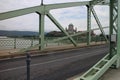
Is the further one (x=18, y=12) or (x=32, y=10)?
(x=32, y=10)

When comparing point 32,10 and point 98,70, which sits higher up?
point 32,10

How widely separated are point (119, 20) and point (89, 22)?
70.0 ft

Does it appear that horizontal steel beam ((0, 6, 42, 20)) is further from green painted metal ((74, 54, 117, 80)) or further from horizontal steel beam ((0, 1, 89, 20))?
green painted metal ((74, 54, 117, 80))

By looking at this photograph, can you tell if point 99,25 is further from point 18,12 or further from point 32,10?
point 18,12

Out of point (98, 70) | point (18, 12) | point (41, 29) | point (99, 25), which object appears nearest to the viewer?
point (98, 70)

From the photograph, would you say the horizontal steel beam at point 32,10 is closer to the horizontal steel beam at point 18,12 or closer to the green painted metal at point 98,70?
the horizontal steel beam at point 18,12

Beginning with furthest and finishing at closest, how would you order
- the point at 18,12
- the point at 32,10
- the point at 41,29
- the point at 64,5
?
the point at 64,5 < the point at 41,29 < the point at 32,10 < the point at 18,12

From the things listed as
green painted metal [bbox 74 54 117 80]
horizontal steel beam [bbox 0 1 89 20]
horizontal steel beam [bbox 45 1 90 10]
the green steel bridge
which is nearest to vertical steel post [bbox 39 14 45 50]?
the green steel bridge

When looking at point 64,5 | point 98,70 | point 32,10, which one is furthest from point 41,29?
point 98,70

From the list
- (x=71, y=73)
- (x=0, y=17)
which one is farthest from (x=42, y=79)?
(x=0, y=17)

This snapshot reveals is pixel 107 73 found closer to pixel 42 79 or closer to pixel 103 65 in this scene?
pixel 103 65

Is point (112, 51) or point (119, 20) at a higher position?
point (119, 20)

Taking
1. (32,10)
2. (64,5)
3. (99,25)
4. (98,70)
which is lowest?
(98,70)

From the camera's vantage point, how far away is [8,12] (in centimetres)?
1880
